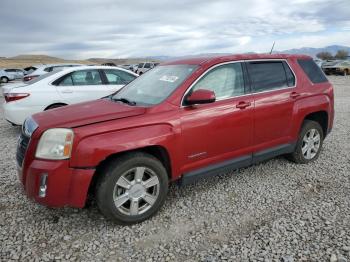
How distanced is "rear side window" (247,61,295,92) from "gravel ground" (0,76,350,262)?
1334 mm

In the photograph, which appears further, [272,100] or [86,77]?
[86,77]

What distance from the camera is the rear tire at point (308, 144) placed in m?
4.78

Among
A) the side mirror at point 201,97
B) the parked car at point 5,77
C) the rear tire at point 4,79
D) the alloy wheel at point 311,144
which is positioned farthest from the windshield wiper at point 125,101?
the rear tire at point 4,79

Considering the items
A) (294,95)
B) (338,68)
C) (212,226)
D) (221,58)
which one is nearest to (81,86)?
(221,58)

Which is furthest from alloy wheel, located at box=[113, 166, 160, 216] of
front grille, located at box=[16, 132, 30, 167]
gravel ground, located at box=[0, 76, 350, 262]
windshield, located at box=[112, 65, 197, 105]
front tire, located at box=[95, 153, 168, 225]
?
front grille, located at box=[16, 132, 30, 167]

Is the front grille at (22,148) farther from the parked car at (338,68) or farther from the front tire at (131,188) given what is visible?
the parked car at (338,68)

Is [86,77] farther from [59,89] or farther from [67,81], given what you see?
[59,89]

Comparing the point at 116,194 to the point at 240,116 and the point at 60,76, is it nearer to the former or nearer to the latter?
the point at 240,116

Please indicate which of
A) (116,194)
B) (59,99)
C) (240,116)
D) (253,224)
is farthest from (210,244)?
(59,99)

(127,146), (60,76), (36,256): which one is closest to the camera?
(36,256)

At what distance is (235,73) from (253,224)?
1899 mm

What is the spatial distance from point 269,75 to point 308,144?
4.69 feet

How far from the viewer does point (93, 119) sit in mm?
3094

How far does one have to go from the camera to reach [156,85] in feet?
12.8
